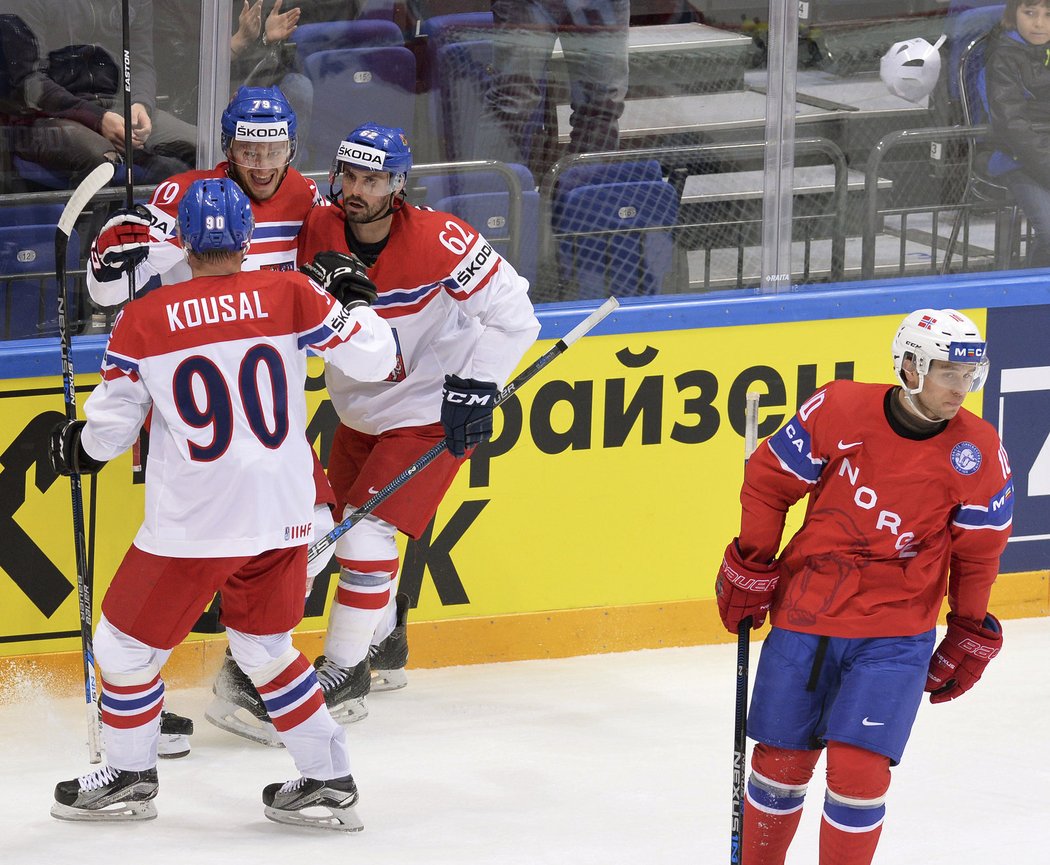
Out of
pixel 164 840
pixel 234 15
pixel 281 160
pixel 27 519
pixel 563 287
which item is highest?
pixel 234 15

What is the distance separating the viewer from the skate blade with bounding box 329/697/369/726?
4.29 meters

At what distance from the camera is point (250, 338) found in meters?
3.39

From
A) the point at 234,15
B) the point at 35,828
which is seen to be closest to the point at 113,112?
the point at 234,15

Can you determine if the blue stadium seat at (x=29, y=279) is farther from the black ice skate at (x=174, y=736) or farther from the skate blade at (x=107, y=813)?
the skate blade at (x=107, y=813)

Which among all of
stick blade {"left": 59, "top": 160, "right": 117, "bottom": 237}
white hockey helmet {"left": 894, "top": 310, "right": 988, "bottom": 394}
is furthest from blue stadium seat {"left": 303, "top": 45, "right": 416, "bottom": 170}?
white hockey helmet {"left": 894, "top": 310, "right": 988, "bottom": 394}

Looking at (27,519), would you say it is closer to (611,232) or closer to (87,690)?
(87,690)

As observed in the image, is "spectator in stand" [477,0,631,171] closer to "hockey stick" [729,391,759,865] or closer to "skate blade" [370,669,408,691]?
"skate blade" [370,669,408,691]

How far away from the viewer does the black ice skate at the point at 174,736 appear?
13.3 ft

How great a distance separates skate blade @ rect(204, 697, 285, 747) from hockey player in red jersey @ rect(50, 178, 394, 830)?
20.0 inches

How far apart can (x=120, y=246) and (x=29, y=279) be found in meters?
0.57

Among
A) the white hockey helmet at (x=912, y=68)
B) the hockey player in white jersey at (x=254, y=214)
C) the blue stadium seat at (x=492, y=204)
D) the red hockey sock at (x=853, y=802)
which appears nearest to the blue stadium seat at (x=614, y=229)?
the blue stadium seat at (x=492, y=204)

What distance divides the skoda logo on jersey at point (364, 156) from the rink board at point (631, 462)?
2.28 ft

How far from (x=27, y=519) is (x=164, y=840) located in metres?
0.99

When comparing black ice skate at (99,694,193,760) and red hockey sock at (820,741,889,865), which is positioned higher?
red hockey sock at (820,741,889,865)
